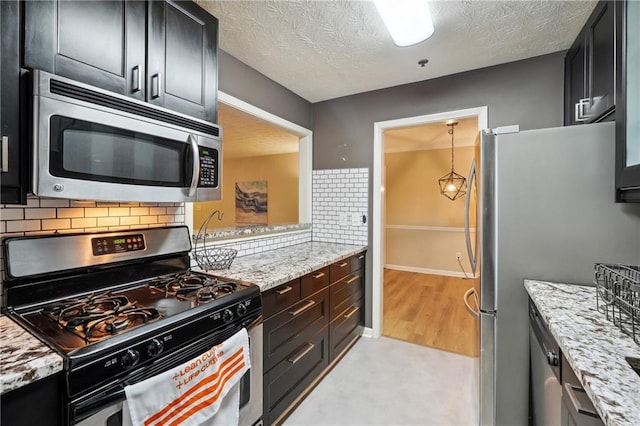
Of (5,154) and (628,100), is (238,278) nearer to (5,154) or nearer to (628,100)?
(5,154)

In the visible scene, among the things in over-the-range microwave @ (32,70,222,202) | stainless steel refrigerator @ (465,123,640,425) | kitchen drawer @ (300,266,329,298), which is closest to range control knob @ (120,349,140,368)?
over-the-range microwave @ (32,70,222,202)

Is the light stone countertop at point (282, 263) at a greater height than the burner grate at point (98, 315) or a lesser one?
greater

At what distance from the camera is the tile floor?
1.74 metres

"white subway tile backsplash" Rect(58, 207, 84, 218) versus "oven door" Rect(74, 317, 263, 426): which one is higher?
"white subway tile backsplash" Rect(58, 207, 84, 218)

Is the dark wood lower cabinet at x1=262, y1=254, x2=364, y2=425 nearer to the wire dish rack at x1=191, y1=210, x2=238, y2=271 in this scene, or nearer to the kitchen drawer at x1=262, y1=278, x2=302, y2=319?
the kitchen drawer at x1=262, y1=278, x2=302, y2=319

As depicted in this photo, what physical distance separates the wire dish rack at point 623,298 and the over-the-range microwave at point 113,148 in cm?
169

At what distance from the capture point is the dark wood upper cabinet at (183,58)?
4.17 ft

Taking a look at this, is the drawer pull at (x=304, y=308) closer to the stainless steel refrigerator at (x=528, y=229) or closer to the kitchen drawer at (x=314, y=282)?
the kitchen drawer at (x=314, y=282)

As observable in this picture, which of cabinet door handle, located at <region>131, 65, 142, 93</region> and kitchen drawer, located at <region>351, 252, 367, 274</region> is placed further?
kitchen drawer, located at <region>351, 252, 367, 274</region>

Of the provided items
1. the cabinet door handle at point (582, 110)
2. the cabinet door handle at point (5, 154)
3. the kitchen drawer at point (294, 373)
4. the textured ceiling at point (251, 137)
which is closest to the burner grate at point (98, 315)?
the cabinet door handle at point (5, 154)

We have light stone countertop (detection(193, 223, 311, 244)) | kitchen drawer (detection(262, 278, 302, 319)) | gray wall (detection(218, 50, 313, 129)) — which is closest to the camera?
kitchen drawer (detection(262, 278, 302, 319))

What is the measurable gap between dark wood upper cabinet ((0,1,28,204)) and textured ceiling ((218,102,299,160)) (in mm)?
1882

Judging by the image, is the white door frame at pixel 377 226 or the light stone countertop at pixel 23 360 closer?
the light stone countertop at pixel 23 360

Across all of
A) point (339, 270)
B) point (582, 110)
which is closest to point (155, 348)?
point (339, 270)
